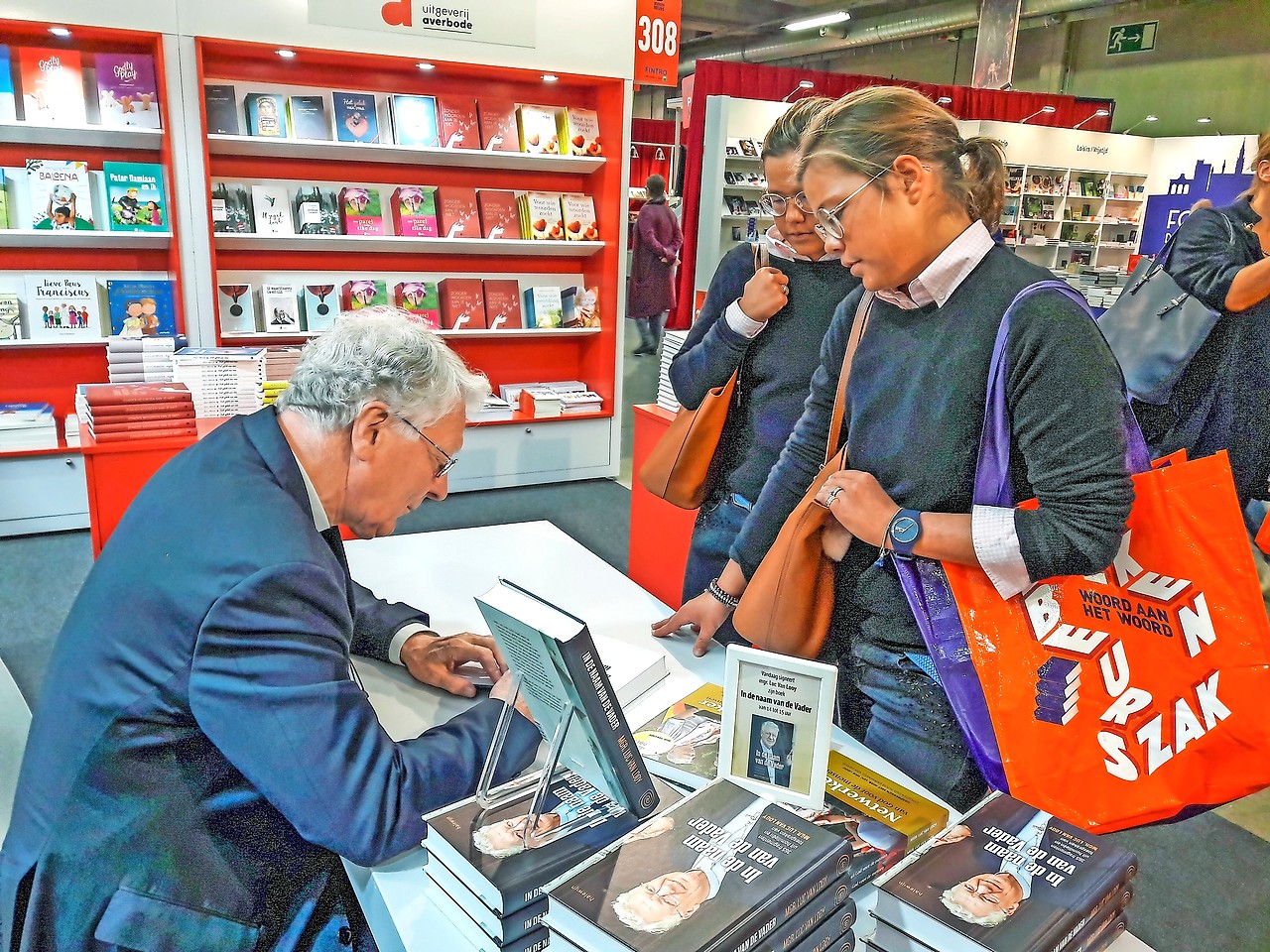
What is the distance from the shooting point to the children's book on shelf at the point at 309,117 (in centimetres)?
464

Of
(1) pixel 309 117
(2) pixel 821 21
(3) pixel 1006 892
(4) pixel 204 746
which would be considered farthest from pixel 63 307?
(2) pixel 821 21

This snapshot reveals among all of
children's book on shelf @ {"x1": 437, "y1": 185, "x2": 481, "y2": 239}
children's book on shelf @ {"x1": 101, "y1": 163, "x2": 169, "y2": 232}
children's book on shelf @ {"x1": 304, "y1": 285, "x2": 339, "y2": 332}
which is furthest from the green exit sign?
children's book on shelf @ {"x1": 101, "y1": 163, "x2": 169, "y2": 232}

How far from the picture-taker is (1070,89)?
13.2 meters

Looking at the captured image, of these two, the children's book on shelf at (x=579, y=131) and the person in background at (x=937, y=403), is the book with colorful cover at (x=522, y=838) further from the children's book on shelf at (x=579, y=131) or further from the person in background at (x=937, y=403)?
the children's book on shelf at (x=579, y=131)

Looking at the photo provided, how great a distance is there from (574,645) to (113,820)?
25.9 inches

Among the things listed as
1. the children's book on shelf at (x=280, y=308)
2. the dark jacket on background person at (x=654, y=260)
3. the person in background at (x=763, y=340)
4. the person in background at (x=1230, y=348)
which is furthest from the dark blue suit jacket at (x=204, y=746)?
the dark jacket on background person at (x=654, y=260)

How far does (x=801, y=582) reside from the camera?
59.9 inches

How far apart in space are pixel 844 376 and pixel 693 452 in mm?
611

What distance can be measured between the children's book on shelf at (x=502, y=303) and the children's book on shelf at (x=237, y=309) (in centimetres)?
131

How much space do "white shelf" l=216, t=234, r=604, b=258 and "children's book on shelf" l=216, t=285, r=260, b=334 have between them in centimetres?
24

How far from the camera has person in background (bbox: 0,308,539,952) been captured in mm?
1090

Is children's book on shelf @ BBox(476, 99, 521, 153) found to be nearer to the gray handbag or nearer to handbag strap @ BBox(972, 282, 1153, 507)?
the gray handbag

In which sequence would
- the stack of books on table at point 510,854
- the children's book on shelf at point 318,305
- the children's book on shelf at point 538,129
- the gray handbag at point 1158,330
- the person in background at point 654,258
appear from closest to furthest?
the stack of books on table at point 510,854
the gray handbag at point 1158,330
the children's book on shelf at point 318,305
the children's book on shelf at point 538,129
the person in background at point 654,258

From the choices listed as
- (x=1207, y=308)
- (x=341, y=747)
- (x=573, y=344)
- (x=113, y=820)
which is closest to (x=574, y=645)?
(x=341, y=747)
